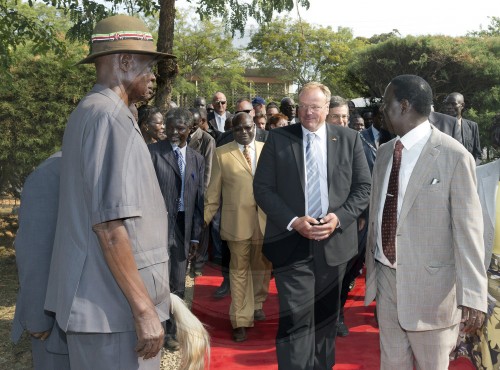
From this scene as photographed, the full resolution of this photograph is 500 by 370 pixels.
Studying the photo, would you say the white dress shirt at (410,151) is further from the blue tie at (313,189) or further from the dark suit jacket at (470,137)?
the dark suit jacket at (470,137)

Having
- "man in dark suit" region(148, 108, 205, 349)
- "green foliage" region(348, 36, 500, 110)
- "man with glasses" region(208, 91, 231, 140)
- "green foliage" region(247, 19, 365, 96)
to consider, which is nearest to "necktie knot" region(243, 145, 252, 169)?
"man in dark suit" region(148, 108, 205, 349)

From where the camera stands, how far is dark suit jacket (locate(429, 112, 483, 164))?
6730mm

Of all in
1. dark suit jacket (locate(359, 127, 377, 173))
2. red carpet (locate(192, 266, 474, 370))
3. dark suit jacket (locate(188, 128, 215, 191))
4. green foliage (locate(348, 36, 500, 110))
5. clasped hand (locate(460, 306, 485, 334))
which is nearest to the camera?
clasped hand (locate(460, 306, 485, 334))

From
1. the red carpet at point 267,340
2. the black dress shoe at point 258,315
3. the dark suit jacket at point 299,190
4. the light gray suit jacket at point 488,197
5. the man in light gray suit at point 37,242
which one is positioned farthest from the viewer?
the black dress shoe at point 258,315

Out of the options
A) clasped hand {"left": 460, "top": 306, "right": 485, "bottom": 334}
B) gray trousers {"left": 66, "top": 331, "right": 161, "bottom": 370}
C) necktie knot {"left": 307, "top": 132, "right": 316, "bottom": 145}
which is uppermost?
necktie knot {"left": 307, "top": 132, "right": 316, "bottom": 145}

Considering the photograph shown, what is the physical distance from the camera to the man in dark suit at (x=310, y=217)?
3957 millimetres

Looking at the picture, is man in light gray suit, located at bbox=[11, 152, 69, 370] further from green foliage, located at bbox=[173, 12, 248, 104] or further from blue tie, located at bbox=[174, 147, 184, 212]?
green foliage, located at bbox=[173, 12, 248, 104]

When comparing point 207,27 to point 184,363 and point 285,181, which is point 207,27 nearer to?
point 285,181

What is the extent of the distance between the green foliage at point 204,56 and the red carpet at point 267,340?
2247cm

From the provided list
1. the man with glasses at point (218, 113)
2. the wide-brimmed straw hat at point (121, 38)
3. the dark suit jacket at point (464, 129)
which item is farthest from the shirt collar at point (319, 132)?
the man with glasses at point (218, 113)

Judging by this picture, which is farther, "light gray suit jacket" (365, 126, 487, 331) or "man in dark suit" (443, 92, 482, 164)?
"man in dark suit" (443, 92, 482, 164)

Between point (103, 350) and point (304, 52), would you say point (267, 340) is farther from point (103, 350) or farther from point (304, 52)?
point (304, 52)

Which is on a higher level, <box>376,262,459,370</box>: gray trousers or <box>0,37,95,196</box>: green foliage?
<box>0,37,95,196</box>: green foliage

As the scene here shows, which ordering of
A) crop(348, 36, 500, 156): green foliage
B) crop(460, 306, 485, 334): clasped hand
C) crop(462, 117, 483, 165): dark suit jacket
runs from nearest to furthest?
crop(460, 306, 485, 334): clasped hand
crop(462, 117, 483, 165): dark suit jacket
crop(348, 36, 500, 156): green foliage
